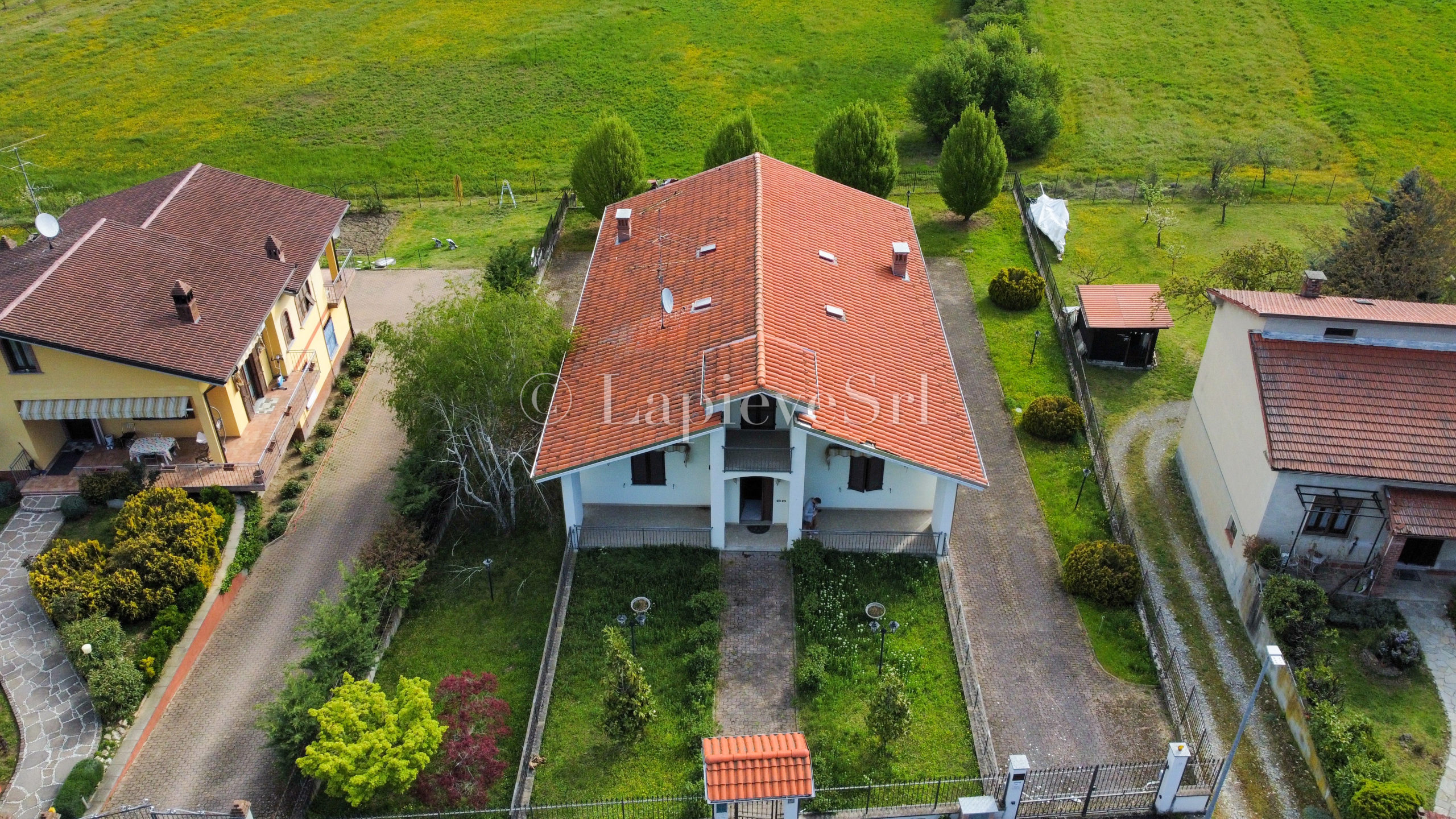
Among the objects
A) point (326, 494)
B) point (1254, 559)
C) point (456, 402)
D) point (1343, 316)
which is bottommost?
point (326, 494)

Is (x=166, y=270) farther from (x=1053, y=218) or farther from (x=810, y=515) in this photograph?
(x=1053, y=218)

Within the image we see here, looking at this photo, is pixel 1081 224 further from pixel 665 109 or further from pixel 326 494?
pixel 326 494

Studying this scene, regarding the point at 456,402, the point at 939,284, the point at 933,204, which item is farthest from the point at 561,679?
the point at 933,204

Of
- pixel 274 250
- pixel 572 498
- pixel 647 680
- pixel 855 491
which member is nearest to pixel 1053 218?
pixel 855 491

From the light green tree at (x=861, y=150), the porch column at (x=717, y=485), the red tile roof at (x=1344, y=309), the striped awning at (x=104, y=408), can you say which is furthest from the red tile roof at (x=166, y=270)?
the red tile roof at (x=1344, y=309)

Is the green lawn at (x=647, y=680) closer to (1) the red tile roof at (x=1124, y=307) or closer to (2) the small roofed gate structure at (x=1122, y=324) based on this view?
(2) the small roofed gate structure at (x=1122, y=324)
